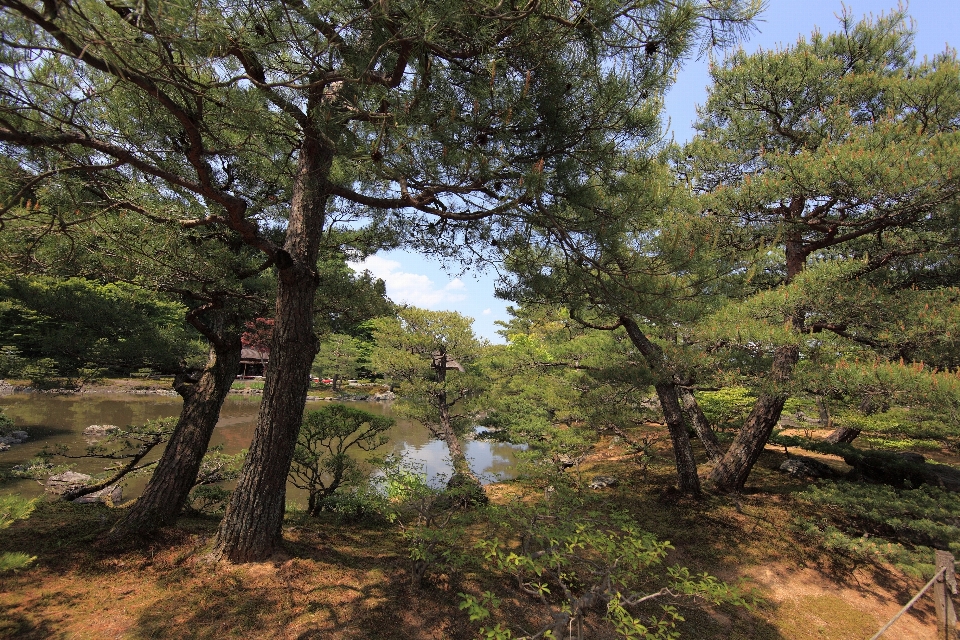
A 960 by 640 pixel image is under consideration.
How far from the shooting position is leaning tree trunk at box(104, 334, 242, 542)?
3.04 m

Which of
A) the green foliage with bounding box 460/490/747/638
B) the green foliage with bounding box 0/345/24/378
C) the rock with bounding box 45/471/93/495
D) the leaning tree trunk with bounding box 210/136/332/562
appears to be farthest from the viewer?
the rock with bounding box 45/471/93/495

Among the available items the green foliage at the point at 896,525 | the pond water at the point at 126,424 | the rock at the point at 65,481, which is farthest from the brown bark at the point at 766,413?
the rock at the point at 65,481

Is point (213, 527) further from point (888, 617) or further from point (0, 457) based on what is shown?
point (0, 457)

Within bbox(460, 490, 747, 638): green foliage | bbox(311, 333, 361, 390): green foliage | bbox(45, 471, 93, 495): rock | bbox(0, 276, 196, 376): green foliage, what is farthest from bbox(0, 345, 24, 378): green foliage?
bbox(311, 333, 361, 390): green foliage

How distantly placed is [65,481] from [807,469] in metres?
11.0

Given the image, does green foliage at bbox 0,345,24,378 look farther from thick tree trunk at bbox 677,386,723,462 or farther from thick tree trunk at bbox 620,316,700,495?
thick tree trunk at bbox 677,386,723,462

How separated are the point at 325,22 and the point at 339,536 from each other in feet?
13.0

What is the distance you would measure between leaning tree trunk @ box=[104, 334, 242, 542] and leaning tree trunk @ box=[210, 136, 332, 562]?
2.47 ft

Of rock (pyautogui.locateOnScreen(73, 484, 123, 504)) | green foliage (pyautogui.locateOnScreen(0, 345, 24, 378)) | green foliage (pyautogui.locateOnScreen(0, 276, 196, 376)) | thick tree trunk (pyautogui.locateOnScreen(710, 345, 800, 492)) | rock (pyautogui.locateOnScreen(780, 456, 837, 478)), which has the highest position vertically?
green foliage (pyautogui.locateOnScreen(0, 276, 196, 376))

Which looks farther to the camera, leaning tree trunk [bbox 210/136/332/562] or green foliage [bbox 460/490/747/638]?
leaning tree trunk [bbox 210/136/332/562]

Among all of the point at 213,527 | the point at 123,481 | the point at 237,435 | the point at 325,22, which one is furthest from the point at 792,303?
the point at 237,435

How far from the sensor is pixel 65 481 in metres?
5.77

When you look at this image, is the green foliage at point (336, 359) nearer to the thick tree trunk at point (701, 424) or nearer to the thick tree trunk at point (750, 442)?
the thick tree trunk at point (701, 424)

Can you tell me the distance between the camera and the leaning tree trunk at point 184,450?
3.04 metres
